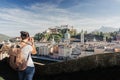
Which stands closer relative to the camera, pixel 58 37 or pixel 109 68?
pixel 109 68

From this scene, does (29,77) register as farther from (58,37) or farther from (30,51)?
(58,37)

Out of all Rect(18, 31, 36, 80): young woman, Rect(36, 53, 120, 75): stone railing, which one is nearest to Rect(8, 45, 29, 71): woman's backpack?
Rect(18, 31, 36, 80): young woman

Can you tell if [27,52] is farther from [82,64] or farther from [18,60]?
[82,64]

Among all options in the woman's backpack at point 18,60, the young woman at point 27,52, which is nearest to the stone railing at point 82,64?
the young woman at point 27,52

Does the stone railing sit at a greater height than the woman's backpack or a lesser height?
lesser

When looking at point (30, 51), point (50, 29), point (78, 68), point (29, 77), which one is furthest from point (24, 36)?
point (50, 29)

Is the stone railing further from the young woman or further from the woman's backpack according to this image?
the woman's backpack

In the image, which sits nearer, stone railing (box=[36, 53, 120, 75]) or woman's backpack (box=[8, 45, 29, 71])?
woman's backpack (box=[8, 45, 29, 71])

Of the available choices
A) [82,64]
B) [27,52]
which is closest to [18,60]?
[27,52]

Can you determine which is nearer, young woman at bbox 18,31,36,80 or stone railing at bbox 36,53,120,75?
young woman at bbox 18,31,36,80

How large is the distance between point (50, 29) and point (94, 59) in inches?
4388

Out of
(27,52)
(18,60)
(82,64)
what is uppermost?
(27,52)

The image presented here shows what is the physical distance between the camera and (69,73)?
5562 millimetres

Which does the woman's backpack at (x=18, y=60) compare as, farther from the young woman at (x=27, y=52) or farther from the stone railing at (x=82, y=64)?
the stone railing at (x=82, y=64)
